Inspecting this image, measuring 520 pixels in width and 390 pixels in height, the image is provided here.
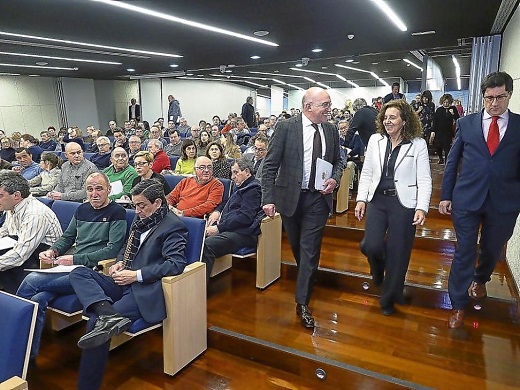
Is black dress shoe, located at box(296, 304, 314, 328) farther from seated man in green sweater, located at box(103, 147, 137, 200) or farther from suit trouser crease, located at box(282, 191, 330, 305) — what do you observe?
seated man in green sweater, located at box(103, 147, 137, 200)

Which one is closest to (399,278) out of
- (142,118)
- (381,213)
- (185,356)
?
(381,213)

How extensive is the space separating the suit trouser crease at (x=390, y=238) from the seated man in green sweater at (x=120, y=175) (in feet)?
7.32

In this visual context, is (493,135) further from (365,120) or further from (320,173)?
(365,120)

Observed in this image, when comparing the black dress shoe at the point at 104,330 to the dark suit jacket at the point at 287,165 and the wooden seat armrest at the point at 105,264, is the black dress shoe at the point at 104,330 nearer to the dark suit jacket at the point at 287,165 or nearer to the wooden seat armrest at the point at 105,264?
the wooden seat armrest at the point at 105,264

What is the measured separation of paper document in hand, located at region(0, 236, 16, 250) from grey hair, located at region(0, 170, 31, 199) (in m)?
0.28

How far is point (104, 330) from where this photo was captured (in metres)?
1.79

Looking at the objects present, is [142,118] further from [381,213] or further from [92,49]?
[381,213]

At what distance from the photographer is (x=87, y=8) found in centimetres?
445

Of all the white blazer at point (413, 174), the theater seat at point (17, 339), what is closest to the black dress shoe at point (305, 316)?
the white blazer at point (413, 174)

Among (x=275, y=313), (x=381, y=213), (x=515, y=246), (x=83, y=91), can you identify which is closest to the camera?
(x=381, y=213)

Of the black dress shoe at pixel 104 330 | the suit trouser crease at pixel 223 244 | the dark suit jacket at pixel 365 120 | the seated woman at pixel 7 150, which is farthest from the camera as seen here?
the seated woman at pixel 7 150

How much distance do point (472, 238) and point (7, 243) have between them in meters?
2.75

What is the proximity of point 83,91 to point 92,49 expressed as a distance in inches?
273

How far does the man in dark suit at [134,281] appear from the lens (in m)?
1.83
